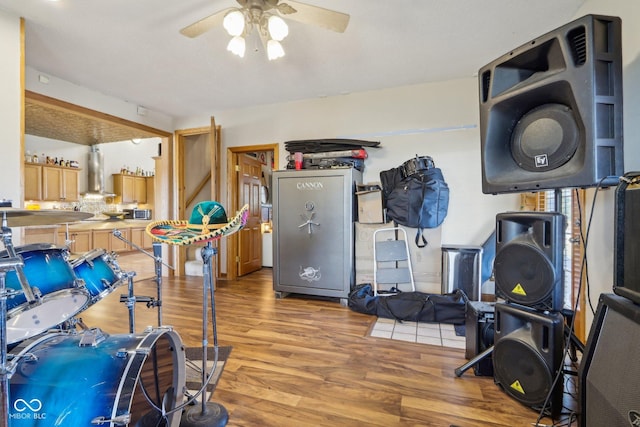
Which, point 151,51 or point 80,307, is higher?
point 151,51

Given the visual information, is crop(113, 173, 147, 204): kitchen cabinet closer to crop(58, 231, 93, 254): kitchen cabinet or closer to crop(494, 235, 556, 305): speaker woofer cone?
crop(58, 231, 93, 254): kitchen cabinet

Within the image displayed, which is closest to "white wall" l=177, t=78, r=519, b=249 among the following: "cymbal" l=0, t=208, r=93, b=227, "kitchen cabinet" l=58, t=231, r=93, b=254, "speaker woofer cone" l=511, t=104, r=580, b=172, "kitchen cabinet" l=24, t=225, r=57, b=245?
"speaker woofer cone" l=511, t=104, r=580, b=172

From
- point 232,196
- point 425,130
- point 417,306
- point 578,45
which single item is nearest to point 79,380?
point 578,45

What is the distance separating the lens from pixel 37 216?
3.69 ft

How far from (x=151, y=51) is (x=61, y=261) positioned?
2.20 m

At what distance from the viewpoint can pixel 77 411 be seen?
904 mm

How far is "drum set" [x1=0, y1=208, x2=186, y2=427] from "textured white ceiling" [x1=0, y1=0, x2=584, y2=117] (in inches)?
71.6

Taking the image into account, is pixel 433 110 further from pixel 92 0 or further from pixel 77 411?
pixel 77 411

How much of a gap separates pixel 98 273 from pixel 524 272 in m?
2.22

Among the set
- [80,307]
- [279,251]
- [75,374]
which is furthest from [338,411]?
[279,251]

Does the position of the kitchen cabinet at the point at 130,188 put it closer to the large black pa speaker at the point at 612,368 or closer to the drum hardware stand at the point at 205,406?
the drum hardware stand at the point at 205,406

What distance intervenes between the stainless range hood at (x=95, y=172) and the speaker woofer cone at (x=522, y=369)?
804cm

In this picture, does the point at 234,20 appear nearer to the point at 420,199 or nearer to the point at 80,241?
the point at 420,199

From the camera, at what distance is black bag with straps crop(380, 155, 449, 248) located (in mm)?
3115
